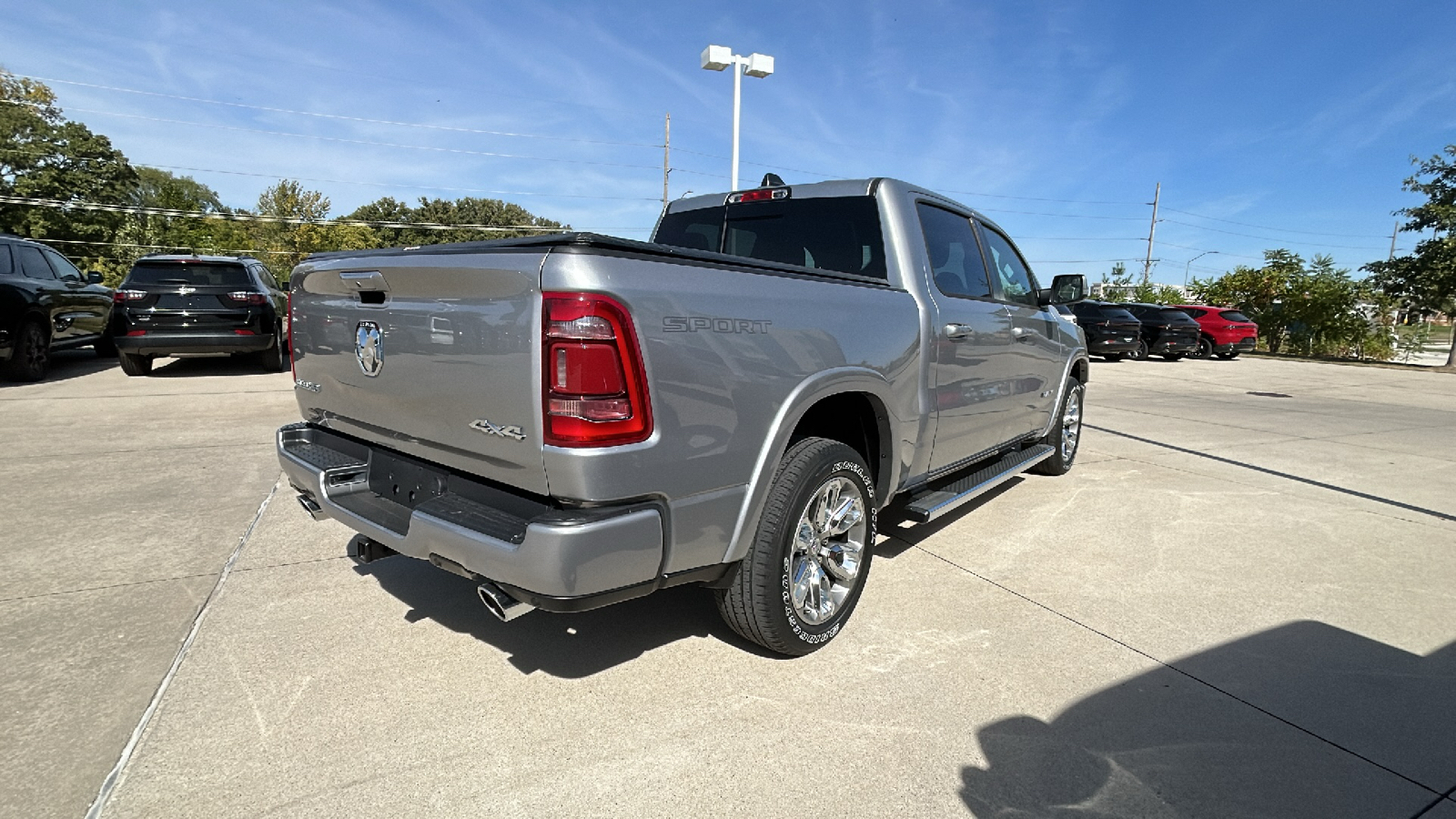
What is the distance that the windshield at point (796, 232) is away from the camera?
11.8ft

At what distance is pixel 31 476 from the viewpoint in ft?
16.2

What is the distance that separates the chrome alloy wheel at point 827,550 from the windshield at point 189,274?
9.63m

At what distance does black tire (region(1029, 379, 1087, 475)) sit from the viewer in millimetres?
5582

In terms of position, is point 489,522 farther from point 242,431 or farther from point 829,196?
point 242,431

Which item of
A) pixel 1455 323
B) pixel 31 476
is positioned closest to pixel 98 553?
pixel 31 476

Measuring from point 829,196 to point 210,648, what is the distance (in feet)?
10.6

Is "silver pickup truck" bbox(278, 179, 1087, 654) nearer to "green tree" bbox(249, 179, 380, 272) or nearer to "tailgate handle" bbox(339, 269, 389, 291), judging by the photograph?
"tailgate handle" bbox(339, 269, 389, 291)

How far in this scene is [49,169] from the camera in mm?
45344

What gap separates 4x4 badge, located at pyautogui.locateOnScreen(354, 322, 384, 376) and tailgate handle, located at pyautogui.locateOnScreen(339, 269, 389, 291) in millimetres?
129

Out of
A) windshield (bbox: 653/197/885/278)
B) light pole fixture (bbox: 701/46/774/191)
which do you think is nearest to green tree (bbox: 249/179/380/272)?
light pole fixture (bbox: 701/46/774/191)

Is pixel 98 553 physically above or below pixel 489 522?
below

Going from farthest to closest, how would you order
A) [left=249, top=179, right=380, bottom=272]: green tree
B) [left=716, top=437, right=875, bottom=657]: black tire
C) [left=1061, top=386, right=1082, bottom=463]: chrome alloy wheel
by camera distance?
[left=249, top=179, right=380, bottom=272]: green tree
[left=1061, top=386, right=1082, bottom=463]: chrome alloy wheel
[left=716, top=437, right=875, bottom=657]: black tire

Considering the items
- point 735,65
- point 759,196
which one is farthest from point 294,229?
point 759,196

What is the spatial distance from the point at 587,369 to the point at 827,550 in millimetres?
1380
